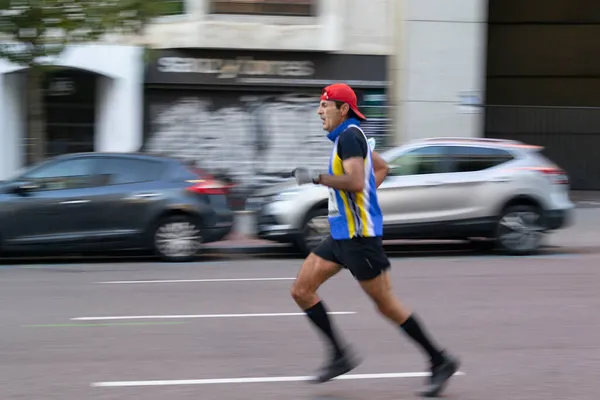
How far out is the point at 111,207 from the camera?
1142 cm

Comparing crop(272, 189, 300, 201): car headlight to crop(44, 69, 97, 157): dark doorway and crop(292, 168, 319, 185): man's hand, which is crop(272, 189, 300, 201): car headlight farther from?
crop(44, 69, 97, 157): dark doorway

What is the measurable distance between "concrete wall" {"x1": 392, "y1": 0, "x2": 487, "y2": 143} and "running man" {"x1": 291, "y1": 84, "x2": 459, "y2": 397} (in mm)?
13065

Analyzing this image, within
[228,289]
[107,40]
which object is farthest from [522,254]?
[107,40]

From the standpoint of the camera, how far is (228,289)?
9203 mm

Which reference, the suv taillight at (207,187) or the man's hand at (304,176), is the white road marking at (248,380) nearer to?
the man's hand at (304,176)

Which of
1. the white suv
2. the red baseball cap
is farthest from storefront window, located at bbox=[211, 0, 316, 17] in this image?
the red baseball cap

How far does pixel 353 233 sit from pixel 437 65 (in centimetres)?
1361

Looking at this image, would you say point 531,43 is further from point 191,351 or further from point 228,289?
point 191,351

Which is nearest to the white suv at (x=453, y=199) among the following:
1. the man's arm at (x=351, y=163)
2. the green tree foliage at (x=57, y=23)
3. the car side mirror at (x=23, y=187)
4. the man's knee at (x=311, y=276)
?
the car side mirror at (x=23, y=187)

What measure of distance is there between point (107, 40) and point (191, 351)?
1196 cm

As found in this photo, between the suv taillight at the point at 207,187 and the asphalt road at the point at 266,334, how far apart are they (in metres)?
1.34

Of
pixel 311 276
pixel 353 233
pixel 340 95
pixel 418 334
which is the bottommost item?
pixel 418 334

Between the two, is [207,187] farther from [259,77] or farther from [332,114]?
[332,114]

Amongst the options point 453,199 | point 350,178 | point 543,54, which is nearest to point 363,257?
point 350,178
